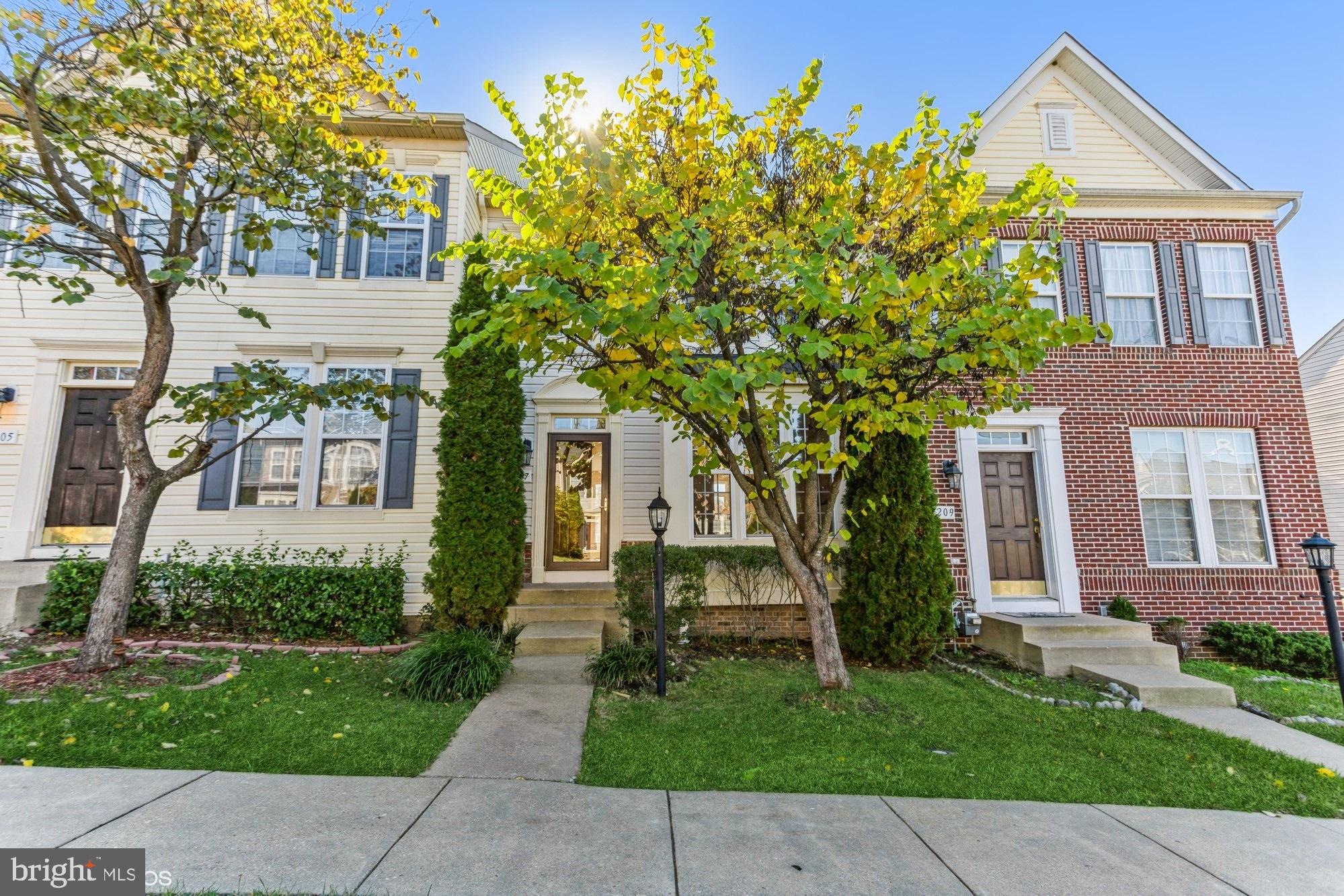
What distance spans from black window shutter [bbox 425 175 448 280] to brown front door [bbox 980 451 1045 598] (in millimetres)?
7778

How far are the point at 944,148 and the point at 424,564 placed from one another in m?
7.18

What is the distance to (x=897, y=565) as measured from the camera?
6250 millimetres

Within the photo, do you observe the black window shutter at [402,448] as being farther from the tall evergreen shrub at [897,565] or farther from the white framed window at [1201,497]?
the white framed window at [1201,497]

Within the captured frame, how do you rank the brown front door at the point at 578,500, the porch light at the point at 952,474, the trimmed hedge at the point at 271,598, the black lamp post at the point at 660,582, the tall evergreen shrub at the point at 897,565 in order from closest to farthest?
the black lamp post at the point at 660,582 < the tall evergreen shrub at the point at 897,565 < the trimmed hedge at the point at 271,598 < the porch light at the point at 952,474 < the brown front door at the point at 578,500

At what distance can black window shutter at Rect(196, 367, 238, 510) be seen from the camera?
7234 mm

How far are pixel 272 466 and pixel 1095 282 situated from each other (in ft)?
37.0

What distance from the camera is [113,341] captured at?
7336mm

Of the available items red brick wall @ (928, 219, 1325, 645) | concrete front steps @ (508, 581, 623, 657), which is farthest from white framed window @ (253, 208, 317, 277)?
red brick wall @ (928, 219, 1325, 645)

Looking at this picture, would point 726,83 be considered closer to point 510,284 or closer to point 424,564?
point 510,284

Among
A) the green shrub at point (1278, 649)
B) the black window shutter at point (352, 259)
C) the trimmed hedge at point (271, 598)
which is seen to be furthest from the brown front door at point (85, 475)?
the green shrub at point (1278, 649)

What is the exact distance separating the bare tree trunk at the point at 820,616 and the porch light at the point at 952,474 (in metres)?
3.36

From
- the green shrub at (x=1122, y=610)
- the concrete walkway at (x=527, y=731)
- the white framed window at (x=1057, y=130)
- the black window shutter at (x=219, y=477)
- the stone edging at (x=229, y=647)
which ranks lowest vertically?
the concrete walkway at (x=527, y=731)

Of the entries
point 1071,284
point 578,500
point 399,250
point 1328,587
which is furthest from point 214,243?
point 1328,587

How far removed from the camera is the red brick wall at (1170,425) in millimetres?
7371
